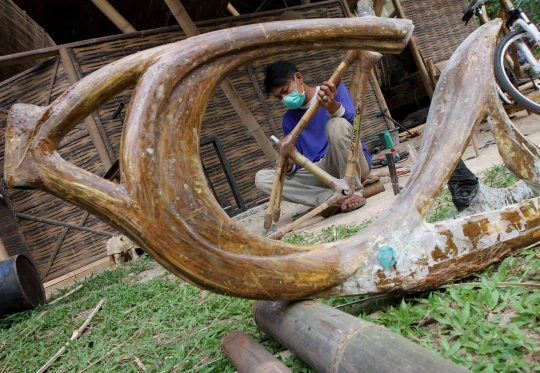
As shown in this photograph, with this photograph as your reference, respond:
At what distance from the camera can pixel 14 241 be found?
17.4 feet

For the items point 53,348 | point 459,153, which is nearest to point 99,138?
point 53,348

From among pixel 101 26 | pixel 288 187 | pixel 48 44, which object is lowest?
pixel 288 187

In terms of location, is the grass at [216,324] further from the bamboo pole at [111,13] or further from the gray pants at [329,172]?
the bamboo pole at [111,13]

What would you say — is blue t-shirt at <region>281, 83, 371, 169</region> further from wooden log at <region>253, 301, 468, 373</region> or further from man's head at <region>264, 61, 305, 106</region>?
wooden log at <region>253, 301, 468, 373</region>

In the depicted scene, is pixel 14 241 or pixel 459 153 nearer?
pixel 459 153

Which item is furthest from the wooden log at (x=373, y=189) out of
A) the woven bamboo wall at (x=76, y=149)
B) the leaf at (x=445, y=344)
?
the leaf at (x=445, y=344)

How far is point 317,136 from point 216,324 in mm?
2654

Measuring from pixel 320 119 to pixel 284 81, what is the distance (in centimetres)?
81

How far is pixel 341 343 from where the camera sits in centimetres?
108

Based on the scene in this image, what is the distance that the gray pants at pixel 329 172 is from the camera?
3684mm

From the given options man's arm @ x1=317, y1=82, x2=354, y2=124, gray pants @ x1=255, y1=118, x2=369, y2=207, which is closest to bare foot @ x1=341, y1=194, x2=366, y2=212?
gray pants @ x1=255, y1=118, x2=369, y2=207

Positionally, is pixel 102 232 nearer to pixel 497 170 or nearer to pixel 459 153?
pixel 497 170

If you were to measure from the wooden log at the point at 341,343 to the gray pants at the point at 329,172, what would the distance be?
95.5 inches

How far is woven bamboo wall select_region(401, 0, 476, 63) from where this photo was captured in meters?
8.67
